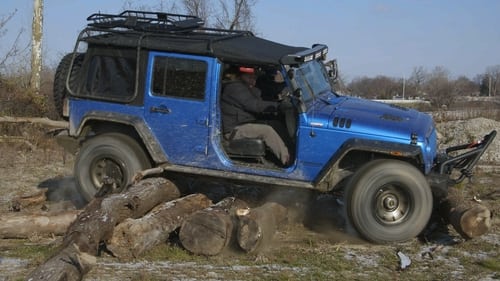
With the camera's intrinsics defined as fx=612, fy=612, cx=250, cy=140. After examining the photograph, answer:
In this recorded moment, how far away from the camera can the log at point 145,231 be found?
6.32 meters

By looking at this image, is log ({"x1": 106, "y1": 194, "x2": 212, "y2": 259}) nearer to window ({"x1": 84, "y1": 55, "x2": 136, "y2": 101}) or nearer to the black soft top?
window ({"x1": 84, "y1": 55, "x2": 136, "y2": 101})

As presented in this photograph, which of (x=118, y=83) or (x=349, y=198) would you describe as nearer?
(x=349, y=198)

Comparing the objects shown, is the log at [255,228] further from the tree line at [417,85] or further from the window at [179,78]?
the tree line at [417,85]

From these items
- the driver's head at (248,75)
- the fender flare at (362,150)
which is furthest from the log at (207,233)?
the driver's head at (248,75)

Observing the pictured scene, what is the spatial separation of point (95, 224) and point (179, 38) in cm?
280

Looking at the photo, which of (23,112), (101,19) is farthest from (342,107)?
(23,112)

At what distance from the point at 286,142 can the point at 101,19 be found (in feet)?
10.3

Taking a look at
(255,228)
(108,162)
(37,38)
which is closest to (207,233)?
(255,228)

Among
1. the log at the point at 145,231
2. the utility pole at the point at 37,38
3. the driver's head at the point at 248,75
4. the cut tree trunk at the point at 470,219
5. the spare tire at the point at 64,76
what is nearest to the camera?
the log at the point at 145,231

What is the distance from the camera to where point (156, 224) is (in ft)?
21.8

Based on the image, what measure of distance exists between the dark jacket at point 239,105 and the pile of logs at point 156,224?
102 centimetres

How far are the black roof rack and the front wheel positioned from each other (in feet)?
10.2

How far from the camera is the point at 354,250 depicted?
6.79 m

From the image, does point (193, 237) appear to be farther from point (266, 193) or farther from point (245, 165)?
point (266, 193)
